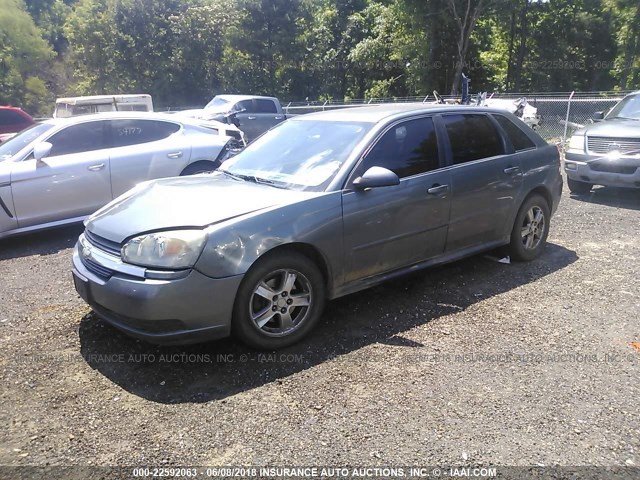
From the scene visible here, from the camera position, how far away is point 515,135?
5398 mm

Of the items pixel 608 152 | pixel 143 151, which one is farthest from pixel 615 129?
pixel 143 151

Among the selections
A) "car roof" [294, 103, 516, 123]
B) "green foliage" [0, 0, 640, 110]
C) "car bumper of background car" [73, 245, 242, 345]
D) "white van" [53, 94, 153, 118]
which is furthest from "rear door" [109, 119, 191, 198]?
"green foliage" [0, 0, 640, 110]

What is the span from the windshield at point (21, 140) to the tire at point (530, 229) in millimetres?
5724

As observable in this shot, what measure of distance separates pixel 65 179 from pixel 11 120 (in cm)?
722

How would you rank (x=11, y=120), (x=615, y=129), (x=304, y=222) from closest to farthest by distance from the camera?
(x=304, y=222), (x=615, y=129), (x=11, y=120)

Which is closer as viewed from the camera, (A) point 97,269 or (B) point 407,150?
(A) point 97,269

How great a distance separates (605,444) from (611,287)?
2.58 meters

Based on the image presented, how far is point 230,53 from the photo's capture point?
30.0m

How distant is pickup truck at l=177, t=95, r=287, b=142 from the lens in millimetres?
14922

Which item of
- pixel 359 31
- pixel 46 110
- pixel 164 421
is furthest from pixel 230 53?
pixel 164 421

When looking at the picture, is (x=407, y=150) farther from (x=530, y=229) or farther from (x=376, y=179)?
(x=530, y=229)

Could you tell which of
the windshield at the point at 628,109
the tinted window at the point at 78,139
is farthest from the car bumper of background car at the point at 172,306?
the windshield at the point at 628,109

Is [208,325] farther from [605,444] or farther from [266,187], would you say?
[605,444]

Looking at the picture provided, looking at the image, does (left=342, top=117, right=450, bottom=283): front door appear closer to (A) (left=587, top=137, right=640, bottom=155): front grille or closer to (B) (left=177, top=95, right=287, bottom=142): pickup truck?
(A) (left=587, top=137, right=640, bottom=155): front grille
